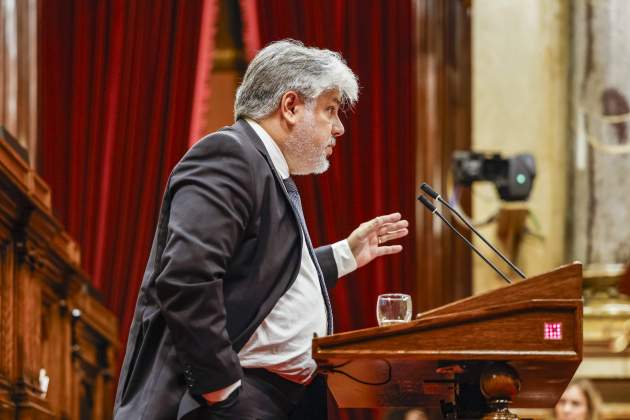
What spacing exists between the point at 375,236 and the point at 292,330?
0.54 meters

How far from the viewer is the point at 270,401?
2416 mm

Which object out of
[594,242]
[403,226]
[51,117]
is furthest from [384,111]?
[403,226]

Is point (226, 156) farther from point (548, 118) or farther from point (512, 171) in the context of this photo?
point (548, 118)

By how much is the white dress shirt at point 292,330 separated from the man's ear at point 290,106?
0.23 ft

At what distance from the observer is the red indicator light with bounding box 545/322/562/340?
7.45ft

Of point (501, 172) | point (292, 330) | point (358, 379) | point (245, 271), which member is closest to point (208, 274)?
point (245, 271)

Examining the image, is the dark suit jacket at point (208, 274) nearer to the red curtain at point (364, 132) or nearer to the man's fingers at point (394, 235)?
the man's fingers at point (394, 235)

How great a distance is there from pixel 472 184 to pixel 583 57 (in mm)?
907

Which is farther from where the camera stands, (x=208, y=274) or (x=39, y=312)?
(x=39, y=312)

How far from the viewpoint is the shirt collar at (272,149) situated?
261 centimetres

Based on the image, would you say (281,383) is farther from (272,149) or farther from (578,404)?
(578,404)

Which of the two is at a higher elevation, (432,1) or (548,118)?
(432,1)

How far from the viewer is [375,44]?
689cm

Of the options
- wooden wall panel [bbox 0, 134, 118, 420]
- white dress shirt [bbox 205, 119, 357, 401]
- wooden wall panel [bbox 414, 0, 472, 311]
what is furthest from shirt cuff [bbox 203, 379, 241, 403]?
wooden wall panel [bbox 414, 0, 472, 311]
